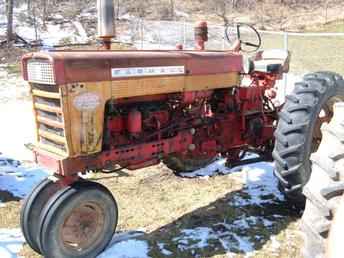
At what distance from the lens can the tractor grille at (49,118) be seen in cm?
361

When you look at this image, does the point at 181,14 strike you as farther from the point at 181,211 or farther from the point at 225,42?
the point at 181,211

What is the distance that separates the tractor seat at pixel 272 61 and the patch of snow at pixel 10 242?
2.93 m

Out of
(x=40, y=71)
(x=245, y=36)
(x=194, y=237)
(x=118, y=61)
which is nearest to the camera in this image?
(x=40, y=71)

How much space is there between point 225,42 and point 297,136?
34.8 feet

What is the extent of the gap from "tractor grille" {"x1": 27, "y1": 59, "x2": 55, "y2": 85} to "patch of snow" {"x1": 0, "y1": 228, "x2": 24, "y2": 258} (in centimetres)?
140

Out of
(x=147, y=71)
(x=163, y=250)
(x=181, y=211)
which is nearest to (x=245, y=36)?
(x=181, y=211)

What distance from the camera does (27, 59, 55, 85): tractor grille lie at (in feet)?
11.5

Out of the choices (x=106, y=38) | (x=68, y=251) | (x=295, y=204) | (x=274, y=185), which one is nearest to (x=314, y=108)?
(x=295, y=204)

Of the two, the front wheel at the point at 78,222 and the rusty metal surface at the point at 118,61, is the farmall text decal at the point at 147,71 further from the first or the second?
the front wheel at the point at 78,222

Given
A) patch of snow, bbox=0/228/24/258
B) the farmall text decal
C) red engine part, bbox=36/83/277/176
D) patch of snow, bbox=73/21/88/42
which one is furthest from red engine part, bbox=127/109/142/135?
patch of snow, bbox=73/21/88/42

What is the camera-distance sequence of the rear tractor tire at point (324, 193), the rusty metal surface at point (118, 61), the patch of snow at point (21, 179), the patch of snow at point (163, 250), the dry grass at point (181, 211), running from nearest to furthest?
1. the rear tractor tire at point (324, 193)
2. the rusty metal surface at point (118, 61)
3. the patch of snow at point (163, 250)
4. the dry grass at point (181, 211)
5. the patch of snow at point (21, 179)

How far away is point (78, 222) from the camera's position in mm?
3787

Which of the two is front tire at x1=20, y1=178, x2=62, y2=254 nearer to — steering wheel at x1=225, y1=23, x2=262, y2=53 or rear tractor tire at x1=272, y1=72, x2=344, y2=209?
rear tractor tire at x1=272, y1=72, x2=344, y2=209

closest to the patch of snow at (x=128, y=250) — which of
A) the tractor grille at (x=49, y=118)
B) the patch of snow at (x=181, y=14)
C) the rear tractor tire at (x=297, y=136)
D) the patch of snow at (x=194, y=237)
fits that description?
the patch of snow at (x=194, y=237)
